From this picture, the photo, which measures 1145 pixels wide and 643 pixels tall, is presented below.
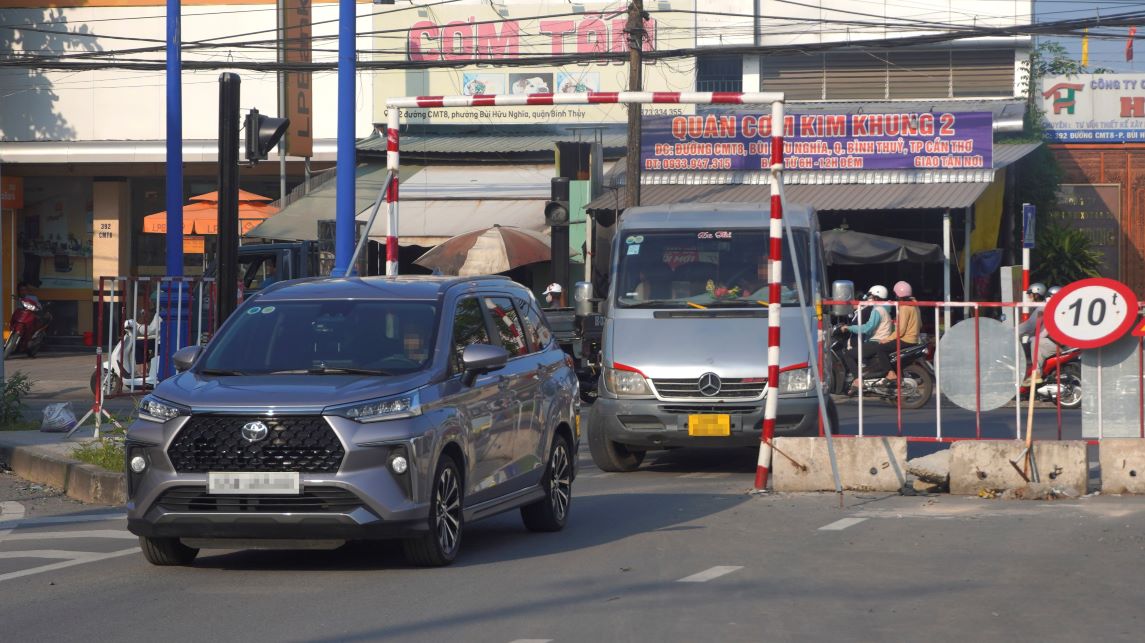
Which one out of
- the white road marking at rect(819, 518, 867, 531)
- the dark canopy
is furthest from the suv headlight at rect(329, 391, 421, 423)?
the dark canopy

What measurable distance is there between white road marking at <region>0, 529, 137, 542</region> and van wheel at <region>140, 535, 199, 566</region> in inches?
53.6

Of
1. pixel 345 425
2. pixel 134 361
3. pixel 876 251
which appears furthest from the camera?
pixel 876 251

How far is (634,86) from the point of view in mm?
23875

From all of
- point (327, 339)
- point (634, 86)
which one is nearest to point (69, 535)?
point (327, 339)

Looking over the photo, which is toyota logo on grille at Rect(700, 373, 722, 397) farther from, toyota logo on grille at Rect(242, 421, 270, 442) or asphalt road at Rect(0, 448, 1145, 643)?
toyota logo on grille at Rect(242, 421, 270, 442)

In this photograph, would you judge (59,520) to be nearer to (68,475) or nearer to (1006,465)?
(68,475)

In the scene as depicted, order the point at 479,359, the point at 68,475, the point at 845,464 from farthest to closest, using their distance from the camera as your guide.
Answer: the point at 68,475, the point at 845,464, the point at 479,359

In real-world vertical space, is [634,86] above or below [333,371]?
above

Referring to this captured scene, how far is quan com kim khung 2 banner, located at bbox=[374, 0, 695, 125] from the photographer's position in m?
31.9

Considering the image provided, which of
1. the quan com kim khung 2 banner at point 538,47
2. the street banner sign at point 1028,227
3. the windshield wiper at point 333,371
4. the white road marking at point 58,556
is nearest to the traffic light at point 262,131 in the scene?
Answer: the white road marking at point 58,556

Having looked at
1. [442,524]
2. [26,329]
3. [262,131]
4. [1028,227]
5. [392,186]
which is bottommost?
[442,524]

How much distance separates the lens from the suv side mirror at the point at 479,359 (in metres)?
8.38

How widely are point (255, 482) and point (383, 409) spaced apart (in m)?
0.75

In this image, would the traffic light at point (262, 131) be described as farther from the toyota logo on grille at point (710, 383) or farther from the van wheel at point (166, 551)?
the van wheel at point (166, 551)
